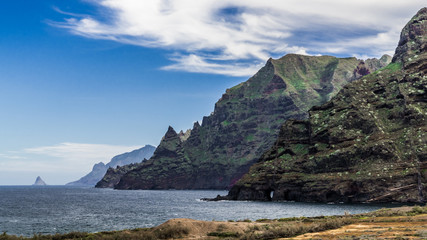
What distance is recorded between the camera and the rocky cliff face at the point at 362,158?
147500mm

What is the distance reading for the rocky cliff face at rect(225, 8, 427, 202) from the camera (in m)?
148

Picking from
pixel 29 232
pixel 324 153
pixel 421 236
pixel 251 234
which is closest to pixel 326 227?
pixel 251 234

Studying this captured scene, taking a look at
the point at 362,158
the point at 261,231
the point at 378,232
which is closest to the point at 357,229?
the point at 378,232

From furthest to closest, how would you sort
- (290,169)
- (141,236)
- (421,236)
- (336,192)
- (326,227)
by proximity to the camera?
(290,169) → (336,192) → (326,227) → (141,236) → (421,236)

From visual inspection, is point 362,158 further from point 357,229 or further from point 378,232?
point 378,232

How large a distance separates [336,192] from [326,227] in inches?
4520

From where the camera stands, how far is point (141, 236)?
46.1 metres

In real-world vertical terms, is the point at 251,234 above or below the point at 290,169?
below

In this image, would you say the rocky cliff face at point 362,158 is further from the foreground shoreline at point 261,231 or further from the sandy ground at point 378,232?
the foreground shoreline at point 261,231

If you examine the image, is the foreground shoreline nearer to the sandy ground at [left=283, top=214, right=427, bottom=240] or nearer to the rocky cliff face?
the sandy ground at [left=283, top=214, right=427, bottom=240]

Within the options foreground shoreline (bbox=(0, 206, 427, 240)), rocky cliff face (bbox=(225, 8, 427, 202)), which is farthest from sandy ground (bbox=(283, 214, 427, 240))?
rocky cliff face (bbox=(225, 8, 427, 202))

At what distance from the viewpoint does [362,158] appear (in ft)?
544

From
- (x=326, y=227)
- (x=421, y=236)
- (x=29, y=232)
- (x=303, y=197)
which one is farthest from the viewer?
(x=303, y=197)

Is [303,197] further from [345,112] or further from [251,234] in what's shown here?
[251,234]
